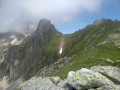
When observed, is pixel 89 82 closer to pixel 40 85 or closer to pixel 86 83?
pixel 86 83

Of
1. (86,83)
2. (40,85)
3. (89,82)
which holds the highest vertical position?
(89,82)

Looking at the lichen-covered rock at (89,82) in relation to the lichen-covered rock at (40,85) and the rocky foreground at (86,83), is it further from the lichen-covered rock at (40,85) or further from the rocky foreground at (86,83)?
the lichen-covered rock at (40,85)

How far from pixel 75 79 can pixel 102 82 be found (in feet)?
11.1

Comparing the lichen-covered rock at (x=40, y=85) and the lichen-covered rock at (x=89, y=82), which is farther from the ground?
the lichen-covered rock at (x=89, y=82)

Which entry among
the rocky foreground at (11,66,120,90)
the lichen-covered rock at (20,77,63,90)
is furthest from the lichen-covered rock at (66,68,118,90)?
the lichen-covered rock at (20,77,63,90)

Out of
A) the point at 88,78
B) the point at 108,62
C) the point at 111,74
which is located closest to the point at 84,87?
the point at 88,78

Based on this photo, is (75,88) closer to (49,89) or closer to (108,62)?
(49,89)

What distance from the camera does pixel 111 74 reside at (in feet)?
61.0

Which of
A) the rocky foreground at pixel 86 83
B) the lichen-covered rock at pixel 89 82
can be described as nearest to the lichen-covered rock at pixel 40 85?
the rocky foreground at pixel 86 83

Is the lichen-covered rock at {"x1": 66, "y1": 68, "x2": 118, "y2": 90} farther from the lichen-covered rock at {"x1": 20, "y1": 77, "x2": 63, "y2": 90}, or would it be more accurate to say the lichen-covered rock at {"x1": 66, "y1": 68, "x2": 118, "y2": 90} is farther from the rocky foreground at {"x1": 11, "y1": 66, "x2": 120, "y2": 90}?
the lichen-covered rock at {"x1": 20, "y1": 77, "x2": 63, "y2": 90}

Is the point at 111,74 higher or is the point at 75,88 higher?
the point at 111,74

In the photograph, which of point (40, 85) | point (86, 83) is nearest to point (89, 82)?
point (86, 83)

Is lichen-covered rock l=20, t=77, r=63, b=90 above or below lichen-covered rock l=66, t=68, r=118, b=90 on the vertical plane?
below

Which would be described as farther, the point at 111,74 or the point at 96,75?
the point at 111,74
